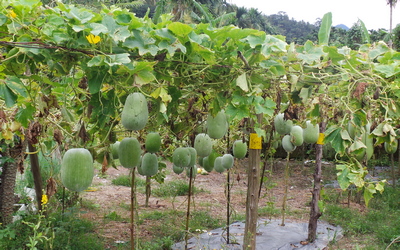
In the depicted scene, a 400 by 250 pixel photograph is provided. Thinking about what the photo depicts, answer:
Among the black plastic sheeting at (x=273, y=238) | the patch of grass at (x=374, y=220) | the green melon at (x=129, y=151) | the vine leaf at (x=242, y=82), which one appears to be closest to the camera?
the vine leaf at (x=242, y=82)

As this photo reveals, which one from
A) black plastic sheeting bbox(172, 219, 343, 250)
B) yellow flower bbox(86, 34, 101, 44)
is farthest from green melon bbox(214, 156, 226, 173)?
yellow flower bbox(86, 34, 101, 44)

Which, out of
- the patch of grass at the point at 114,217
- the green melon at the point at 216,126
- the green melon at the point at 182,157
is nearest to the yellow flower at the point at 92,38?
the green melon at the point at 216,126

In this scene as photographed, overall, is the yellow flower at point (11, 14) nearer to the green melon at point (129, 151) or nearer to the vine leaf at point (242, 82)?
the green melon at point (129, 151)

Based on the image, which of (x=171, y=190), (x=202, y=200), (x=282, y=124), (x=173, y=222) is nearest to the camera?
(x=282, y=124)

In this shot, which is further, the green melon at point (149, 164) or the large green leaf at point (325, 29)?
the green melon at point (149, 164)

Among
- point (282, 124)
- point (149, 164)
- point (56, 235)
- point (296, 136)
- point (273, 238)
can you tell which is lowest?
point (273, 238)

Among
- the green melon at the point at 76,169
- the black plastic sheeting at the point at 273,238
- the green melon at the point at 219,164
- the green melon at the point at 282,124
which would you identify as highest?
the green melon at the point at 282,124

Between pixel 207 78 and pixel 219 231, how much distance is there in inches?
125

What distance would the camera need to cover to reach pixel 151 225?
5070mm

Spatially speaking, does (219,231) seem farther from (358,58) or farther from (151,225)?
(358,58)

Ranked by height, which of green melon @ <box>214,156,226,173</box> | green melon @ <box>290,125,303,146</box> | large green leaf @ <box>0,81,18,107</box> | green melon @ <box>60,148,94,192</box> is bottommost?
green melon @ <box>214,156,226,173</box>

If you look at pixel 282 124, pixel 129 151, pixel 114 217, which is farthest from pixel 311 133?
pixel 114 217

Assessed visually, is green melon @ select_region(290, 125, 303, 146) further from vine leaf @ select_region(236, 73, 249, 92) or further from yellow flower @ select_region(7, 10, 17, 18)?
yellow flower @ select_region(7, 10, 17, 18)

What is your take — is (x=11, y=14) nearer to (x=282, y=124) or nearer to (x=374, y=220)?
(x=282, y=124)
